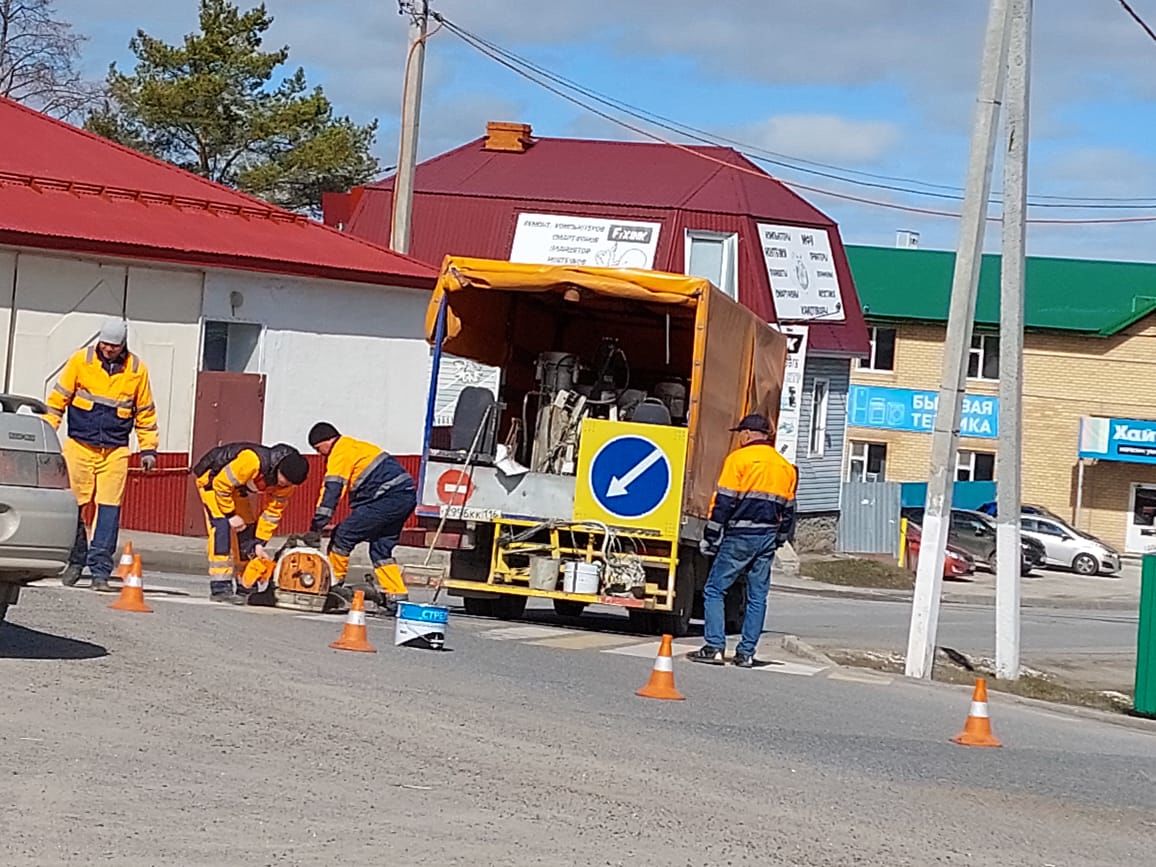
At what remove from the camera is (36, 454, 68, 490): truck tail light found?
10.0 meters

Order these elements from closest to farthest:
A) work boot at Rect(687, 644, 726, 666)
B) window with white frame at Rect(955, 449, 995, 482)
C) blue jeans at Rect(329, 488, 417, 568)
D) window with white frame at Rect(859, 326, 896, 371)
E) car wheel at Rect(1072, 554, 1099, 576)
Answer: work boot at Rect(687, 644, 726, 666)
blue jeans at Rect(329, 488, 417, 568)
car wheel at Rect(1072, 554, 1099, 576)
window with white frame at Rect(859, 326, 896, 371)
window with white frame at Rect(955, 449, 995, 482)

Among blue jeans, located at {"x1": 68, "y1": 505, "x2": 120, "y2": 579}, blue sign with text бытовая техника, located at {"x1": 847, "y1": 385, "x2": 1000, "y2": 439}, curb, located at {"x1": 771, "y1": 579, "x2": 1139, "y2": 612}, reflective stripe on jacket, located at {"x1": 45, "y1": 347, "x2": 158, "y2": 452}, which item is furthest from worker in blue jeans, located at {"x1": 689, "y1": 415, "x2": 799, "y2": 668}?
blue sign with text бытовая техника, located at {"x1": 847, "y1": 385, "x2": 1000, "y2": 439}

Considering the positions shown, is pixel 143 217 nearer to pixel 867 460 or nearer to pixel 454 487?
pixel 454 487

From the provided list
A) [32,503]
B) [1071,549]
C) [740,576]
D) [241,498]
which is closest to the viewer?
[32,503]

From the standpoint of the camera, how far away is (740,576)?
47.4 ft

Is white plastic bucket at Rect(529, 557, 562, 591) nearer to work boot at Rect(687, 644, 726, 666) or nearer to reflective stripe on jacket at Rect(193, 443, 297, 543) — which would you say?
work boot at Rect(687, 644, 726, 666)

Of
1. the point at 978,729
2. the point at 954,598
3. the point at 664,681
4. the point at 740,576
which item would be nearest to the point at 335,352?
the point at 740,576

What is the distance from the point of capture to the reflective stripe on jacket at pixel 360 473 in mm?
15000

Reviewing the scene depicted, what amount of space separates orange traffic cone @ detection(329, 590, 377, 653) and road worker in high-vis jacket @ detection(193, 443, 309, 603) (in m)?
2.08

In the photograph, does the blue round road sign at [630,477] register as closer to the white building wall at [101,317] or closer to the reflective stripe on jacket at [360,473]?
the reflective stripe on jacket at [360,473]

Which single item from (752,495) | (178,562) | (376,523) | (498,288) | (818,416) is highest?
(818,416)

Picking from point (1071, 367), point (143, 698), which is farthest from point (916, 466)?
point (143, 698)

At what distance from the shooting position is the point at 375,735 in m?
9.27

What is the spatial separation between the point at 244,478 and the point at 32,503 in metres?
4.70
